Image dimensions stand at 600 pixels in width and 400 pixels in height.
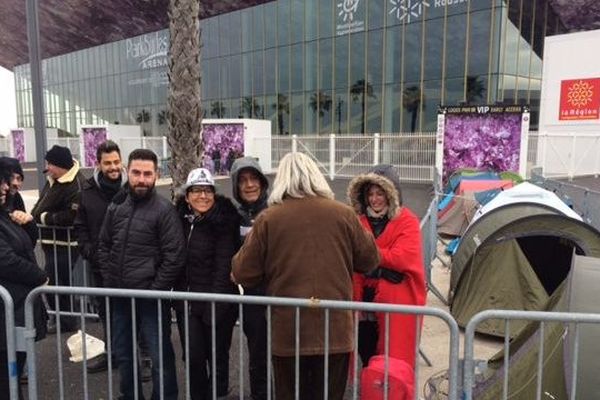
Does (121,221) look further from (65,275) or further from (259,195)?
(65,275)

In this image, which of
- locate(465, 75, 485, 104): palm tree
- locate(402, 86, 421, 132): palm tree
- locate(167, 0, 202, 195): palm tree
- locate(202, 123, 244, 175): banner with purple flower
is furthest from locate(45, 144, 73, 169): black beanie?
locate(402, 86, 421, 132): palm tree

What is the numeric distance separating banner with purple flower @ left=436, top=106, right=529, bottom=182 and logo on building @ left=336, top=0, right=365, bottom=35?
12.8 m

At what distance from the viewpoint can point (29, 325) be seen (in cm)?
288

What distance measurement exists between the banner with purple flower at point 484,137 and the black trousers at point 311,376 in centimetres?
1516

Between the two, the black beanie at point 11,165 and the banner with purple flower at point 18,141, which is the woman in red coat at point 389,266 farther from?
the banner with purple flower at point 18,141

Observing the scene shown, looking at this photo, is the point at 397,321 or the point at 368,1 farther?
the point at 368,1

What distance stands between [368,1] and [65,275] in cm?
2603

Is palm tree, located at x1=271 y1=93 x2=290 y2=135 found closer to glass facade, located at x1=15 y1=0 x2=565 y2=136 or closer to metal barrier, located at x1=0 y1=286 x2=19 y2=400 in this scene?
glass facade, located at x1=15 y1=0 x2=565 y2=136

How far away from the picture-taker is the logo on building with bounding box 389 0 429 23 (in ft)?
84.4

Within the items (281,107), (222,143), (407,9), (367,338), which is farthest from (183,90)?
(281,107)

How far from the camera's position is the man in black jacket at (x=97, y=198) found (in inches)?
158

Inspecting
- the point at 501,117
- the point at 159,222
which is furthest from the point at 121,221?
the point at 501,117

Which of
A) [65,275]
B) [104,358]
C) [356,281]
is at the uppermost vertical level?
[356,281]

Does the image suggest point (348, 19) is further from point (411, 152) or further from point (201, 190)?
point (201, 190)
